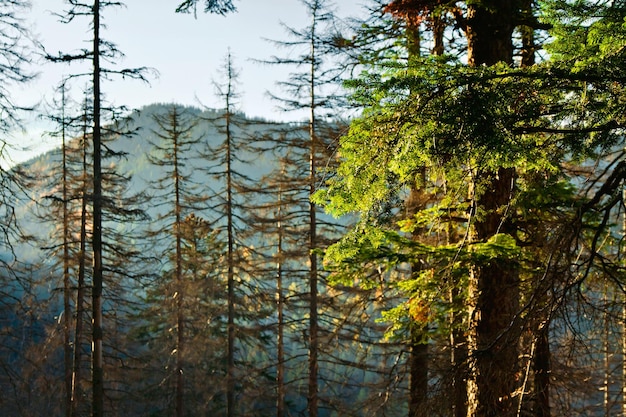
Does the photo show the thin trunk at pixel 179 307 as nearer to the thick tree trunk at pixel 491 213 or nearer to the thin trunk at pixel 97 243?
the thin trunk at pixel 97 243

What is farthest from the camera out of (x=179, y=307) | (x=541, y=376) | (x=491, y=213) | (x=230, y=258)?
(x=179, y=307)

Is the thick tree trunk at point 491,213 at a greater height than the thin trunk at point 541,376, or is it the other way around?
the thick tree trunk at point 491,213

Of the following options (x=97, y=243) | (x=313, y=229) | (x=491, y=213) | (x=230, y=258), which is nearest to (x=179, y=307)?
(x=230, y=258)

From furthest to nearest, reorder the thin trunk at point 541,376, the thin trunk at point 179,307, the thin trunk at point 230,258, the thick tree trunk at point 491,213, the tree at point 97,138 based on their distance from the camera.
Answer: the thin trunk at point 179,307 → the thin trunk at point 230,258 → the tree at point 97,138 → the thick tree trunk at point 491,213 → the thin trunk at point 541,376

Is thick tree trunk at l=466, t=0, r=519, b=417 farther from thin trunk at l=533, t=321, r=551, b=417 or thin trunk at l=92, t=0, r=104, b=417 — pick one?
thin trunk at l=92, t=0, r=104, b=417

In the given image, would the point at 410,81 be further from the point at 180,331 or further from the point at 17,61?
the point at 180,331

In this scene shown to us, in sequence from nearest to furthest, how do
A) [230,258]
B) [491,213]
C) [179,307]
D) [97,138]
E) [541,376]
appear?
[491,213] → [541,376] → [97,138] → [230,258] → [179,307]

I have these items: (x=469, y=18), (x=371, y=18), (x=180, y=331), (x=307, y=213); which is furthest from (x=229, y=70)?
(x=469, y=18)

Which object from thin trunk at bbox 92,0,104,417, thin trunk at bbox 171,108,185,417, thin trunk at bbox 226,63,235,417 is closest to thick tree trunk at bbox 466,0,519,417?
thin trunk at bbox 92,0,104,417

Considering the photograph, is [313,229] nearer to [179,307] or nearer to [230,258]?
[230,258]

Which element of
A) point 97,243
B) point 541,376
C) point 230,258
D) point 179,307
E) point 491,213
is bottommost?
point 179,307

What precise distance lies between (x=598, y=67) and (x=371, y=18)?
5.52m

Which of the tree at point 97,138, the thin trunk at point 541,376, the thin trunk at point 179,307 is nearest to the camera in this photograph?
the thin trunk at point 541,376

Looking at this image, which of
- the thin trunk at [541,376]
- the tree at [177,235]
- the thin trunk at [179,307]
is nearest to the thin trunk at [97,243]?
the tree at [177,235]
